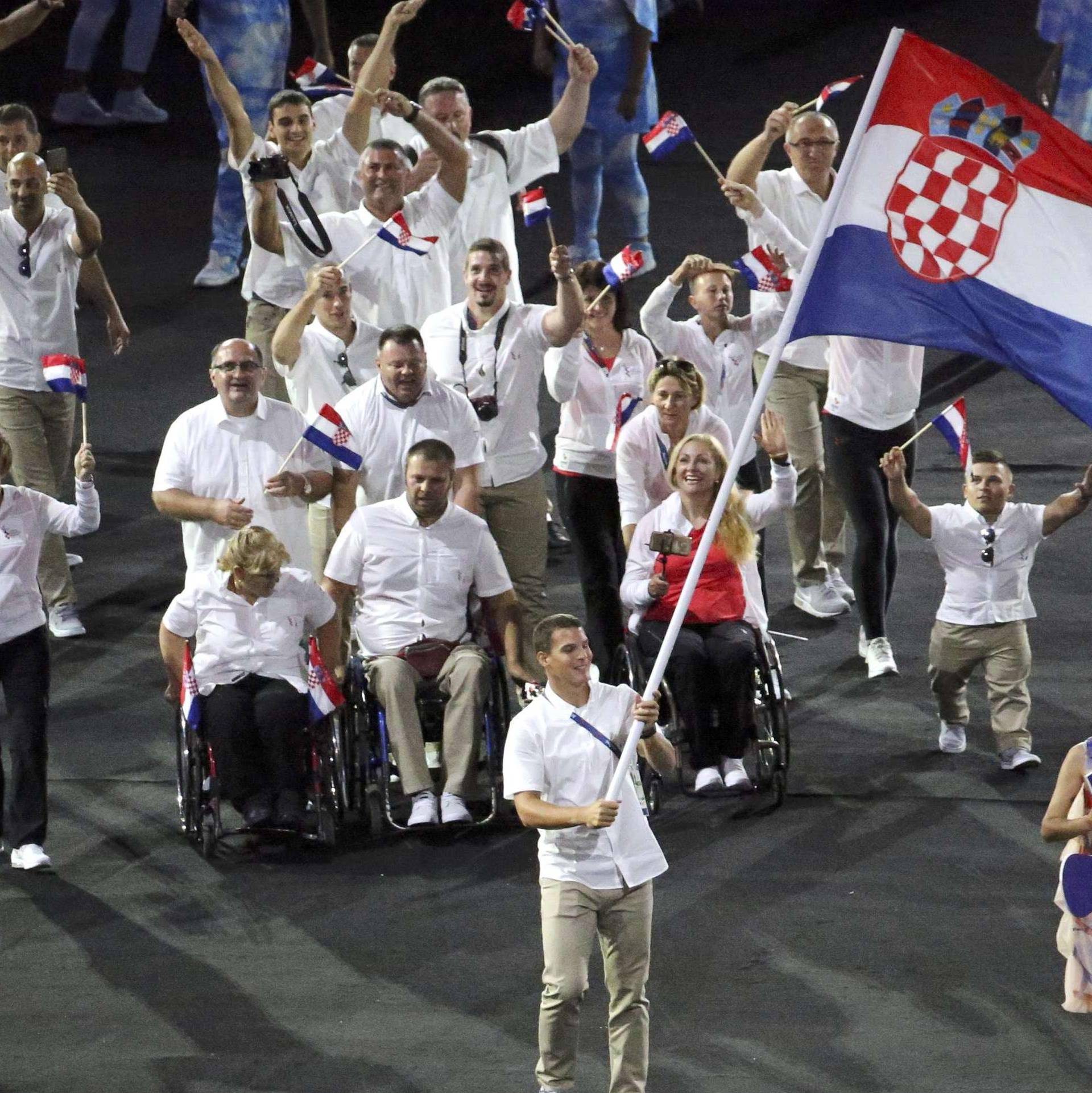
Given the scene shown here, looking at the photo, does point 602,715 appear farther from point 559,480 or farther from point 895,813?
point 559,480

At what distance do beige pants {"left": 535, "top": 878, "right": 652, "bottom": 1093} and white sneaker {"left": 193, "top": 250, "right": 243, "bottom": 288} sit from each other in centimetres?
735

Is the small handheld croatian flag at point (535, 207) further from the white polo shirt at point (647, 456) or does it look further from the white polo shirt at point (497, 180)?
the white polo shirt at point (647, 456)

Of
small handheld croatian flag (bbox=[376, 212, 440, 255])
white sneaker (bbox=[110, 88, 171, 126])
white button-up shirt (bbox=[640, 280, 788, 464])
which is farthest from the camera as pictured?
white sneaker (bbox=[110, 88, 171, 126])

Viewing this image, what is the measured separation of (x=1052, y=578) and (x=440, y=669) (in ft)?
10.6

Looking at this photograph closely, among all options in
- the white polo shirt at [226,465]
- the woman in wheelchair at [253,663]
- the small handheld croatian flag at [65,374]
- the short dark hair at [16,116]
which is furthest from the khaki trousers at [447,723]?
the short dark hair at [16,116]

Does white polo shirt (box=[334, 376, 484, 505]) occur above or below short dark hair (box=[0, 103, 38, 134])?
below

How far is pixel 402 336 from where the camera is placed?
26.4ft

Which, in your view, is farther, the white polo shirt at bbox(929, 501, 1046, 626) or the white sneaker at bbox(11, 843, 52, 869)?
the white polo shirt at bbox(929, 501, 1046, 626)

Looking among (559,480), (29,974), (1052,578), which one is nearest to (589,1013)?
(29,974)

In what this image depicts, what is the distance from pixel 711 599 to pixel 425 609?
99 cm

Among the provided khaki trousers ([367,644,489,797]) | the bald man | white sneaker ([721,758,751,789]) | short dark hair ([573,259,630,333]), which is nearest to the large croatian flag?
khaki trousers ([367,644,489,797])

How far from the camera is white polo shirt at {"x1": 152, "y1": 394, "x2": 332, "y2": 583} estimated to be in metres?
8.03

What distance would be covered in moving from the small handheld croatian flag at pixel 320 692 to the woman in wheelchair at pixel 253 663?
40 mm

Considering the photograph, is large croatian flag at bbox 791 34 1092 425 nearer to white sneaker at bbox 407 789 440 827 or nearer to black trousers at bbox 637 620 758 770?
black trousers at bbox 637 620 758 770
